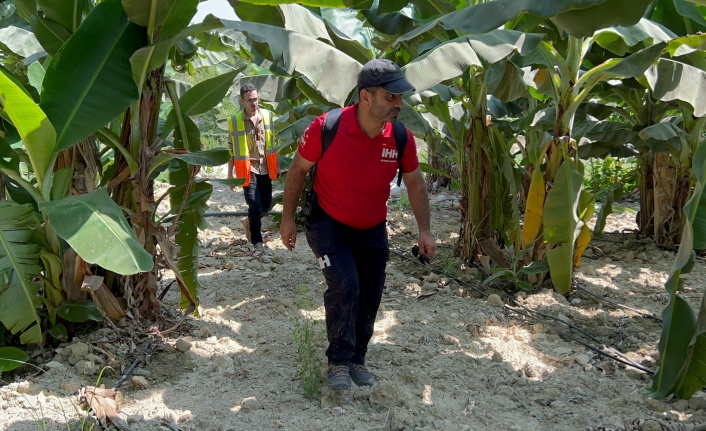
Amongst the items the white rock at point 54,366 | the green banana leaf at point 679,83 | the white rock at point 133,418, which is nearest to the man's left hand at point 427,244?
the white rock at point 133,418

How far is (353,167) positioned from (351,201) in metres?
0.20

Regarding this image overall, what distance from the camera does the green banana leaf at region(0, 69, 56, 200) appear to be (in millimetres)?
3527

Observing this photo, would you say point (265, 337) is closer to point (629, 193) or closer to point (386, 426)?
point (386, 426)

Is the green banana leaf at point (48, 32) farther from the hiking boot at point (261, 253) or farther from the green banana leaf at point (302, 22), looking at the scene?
the hiking boot at point (261, 253)

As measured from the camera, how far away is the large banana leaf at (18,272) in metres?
4.05

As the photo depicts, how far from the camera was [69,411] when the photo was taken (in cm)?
371

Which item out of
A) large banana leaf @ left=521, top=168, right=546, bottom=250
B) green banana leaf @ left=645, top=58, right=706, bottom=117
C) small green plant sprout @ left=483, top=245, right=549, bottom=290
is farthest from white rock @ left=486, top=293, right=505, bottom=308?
green banana leaf @ left=645, top=58, right=706, bottom=117

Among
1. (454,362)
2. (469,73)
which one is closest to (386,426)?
(454,362)

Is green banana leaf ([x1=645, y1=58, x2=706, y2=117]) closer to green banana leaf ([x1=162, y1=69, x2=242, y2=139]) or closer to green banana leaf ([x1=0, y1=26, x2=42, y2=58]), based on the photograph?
green banana leaf ([x1=162, y1=69, x2=242, y2=139])

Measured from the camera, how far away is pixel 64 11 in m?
4.16

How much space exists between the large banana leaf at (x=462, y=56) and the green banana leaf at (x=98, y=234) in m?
1.94

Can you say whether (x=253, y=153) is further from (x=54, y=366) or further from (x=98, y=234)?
(x=98, y=234)

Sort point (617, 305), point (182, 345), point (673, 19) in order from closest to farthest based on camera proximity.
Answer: point (182, 345) < point (617, 305) < point (673, 19)

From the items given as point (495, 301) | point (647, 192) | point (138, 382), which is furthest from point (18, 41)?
point (647, 192)
